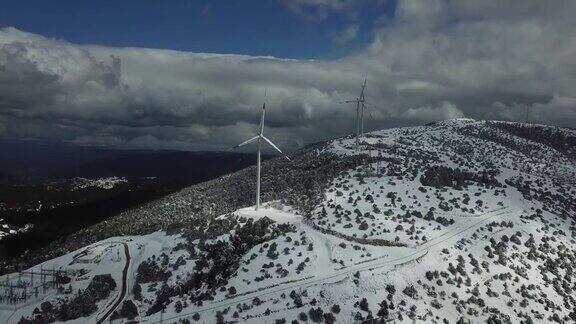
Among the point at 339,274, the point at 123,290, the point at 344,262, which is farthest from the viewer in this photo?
the point at 123,290

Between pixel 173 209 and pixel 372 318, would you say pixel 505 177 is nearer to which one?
pixel 372 318

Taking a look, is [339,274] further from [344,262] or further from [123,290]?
[123,290]

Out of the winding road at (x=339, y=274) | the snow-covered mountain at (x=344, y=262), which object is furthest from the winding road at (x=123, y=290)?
the winding road at (x=339, y=274)

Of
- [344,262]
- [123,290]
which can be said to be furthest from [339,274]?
[123,290]

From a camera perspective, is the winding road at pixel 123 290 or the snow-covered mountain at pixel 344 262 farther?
the winding road at pixel 123 290

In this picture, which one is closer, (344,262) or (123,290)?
(344,262)

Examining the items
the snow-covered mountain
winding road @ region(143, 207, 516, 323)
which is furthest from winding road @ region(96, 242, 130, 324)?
winding road @ region(143, 207, 516, 323)

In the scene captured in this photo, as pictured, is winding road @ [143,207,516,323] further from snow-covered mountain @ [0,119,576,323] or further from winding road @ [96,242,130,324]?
winding road @ [96,242,130,324]

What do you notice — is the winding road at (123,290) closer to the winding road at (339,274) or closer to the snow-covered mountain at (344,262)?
the snow-covered mountain at (344,262)
